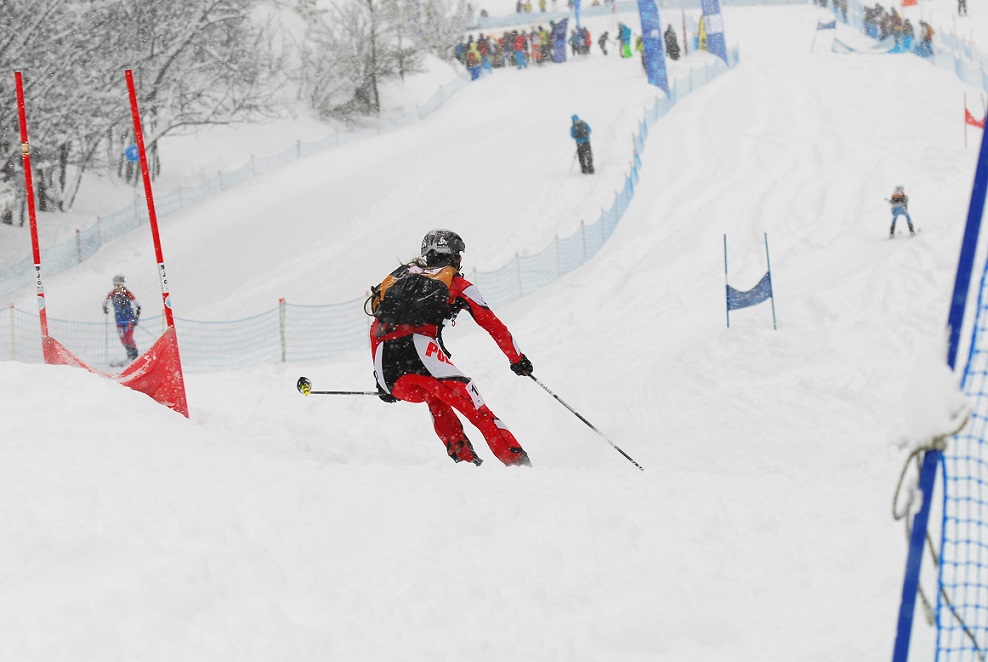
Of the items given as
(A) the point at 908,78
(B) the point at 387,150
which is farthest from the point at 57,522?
(A) the point at 908,78

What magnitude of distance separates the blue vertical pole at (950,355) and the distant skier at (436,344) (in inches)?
152

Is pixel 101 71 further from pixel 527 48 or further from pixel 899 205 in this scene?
pixel 527 48

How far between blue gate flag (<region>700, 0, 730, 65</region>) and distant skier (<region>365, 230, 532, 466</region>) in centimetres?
3291

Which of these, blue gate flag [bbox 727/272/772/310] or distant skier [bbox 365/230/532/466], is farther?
blue gate flag [bbox 727/272/772/310]

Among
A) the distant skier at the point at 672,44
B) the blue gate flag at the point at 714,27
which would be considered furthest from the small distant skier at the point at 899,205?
the distant skier at the point at 672,44

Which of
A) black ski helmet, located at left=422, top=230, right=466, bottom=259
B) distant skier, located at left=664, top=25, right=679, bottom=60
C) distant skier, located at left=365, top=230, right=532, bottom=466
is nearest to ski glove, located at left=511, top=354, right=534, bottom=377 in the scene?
distant skier, located at left=365, top=230, right=532, bottom=466

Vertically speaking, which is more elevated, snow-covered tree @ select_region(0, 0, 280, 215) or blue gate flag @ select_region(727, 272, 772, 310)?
snow-covered tree @ select_region(0, 0, 280, 215)

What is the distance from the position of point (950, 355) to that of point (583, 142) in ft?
74.1

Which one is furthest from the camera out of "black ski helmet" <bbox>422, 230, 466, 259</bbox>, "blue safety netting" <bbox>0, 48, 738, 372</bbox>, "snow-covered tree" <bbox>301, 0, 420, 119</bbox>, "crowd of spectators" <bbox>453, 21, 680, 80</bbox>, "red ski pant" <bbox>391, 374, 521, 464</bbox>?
"crowd of spectators" <bbox>453, 21, 680, 80</bbox>

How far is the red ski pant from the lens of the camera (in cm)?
627

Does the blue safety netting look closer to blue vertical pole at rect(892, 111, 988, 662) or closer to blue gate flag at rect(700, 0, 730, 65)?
blue vertical pole at rect(892, 111, 988, 662)

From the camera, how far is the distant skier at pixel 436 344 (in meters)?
6.31

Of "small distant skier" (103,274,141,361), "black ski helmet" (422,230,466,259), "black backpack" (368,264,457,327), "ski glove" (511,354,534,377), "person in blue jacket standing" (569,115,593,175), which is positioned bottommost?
"small distant skier" (103,274,141,361)

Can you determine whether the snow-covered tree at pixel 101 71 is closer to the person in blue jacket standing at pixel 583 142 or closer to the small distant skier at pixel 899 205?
the person in blue jacket standing at pixel 583 142
